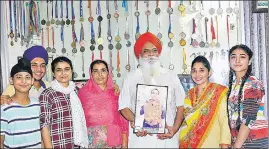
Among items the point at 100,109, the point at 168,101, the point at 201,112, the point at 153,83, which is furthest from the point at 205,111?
the point at 100,109

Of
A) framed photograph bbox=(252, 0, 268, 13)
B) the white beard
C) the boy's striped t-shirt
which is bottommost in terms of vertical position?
the boy's striped t-shirt

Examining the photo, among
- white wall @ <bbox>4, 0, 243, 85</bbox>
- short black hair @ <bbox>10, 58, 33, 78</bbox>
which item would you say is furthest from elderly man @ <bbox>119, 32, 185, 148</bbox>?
white wall @ <bbox>4, 0, 243, 85</bbox>

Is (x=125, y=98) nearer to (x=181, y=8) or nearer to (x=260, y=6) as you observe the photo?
(x=181, y=8)

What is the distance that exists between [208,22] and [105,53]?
3.85 feet

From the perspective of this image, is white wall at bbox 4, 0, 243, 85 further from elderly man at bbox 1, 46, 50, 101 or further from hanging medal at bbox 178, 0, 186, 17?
elderly man at bbox 1, 46, 50, 101

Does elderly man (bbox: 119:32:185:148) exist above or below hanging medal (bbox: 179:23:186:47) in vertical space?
below

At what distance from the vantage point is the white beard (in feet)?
10.1

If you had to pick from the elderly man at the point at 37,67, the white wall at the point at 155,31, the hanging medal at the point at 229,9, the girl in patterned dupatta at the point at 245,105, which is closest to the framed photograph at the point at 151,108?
the girl in patterned dupatta at the point at 245,105

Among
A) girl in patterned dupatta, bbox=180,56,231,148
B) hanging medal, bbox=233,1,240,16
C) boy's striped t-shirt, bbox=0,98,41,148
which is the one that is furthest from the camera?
hanging medal, bbox=233,1,240,16

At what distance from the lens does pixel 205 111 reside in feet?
9.53

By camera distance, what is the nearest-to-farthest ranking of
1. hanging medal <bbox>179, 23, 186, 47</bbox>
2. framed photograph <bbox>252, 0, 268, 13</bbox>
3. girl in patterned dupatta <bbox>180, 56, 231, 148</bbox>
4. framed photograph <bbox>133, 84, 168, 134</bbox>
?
girl in patterned dupatta <bbox>180, 56, 231, 148</bbox> → framed photograph <bbox>133, 84, 168, 134</bbox> → framed photograph <bbox>252, 0, 268, 13</bbox> → hanging medal <bbox>179, 23, 186, 47</bbox>

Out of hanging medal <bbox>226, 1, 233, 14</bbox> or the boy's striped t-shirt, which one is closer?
the boy's striped t-shirt

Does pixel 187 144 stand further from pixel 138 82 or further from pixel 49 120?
pixel 49 120

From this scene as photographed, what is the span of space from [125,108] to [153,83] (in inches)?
12.2
